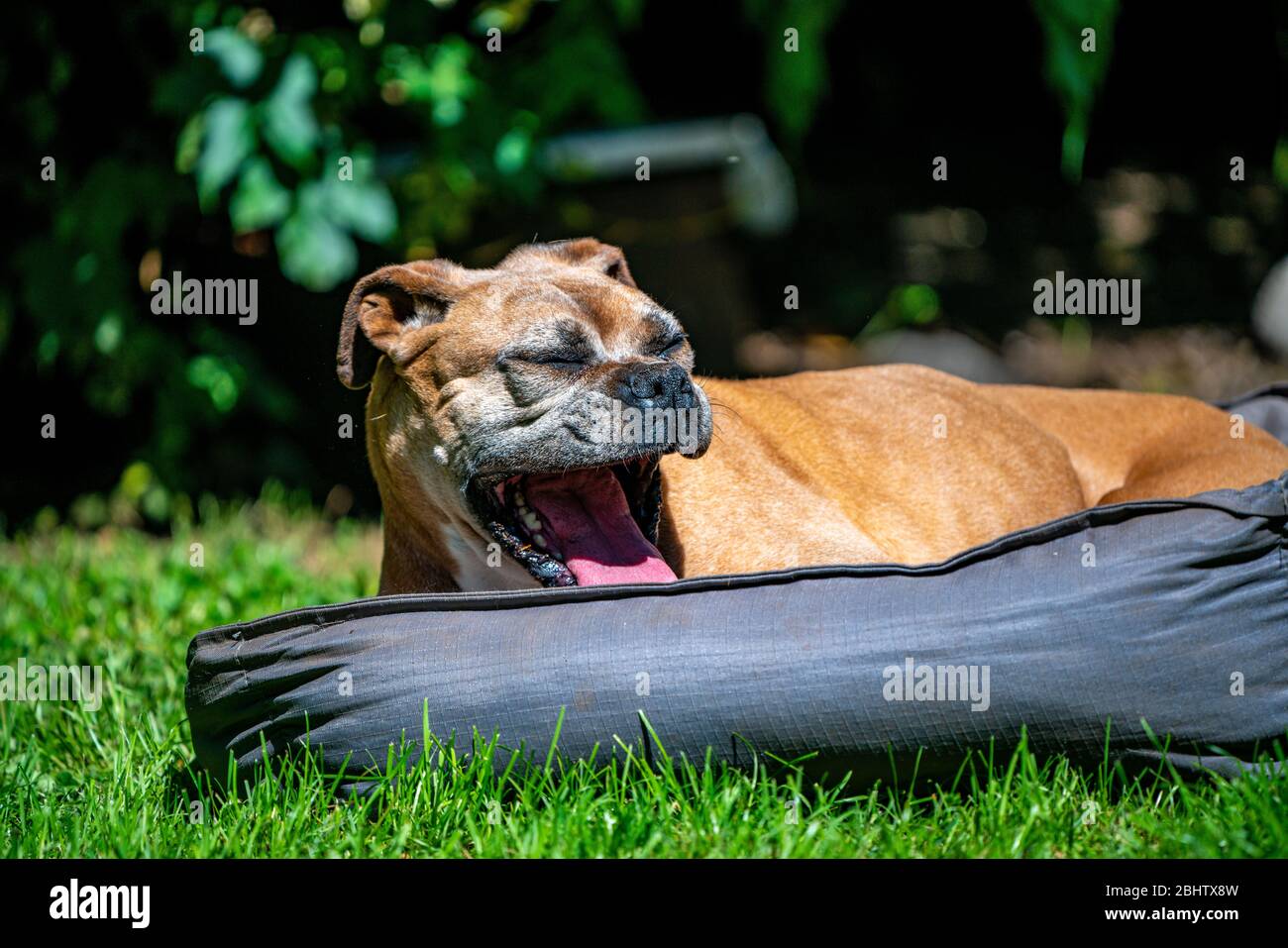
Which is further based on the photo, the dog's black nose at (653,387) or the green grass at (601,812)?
the dog's black nose at (653,387)

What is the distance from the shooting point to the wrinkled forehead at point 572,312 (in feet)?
11.4

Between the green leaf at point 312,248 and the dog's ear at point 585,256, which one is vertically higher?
the green leaf at point 312,248

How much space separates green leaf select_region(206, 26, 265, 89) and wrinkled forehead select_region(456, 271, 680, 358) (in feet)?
8.40

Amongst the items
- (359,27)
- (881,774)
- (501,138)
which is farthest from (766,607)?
(359,27)

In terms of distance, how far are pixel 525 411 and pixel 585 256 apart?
89 centimetres

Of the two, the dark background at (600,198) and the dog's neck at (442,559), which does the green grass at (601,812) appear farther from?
the dark background at (600,198)

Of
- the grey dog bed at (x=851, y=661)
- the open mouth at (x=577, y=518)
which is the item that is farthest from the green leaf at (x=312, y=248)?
the grey dog bed at (x=851, y=661)

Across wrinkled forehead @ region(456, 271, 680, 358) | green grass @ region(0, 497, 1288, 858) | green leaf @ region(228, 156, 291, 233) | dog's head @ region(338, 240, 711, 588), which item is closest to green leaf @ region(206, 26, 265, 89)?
green leaf @ region(228, 156, 291, 233)

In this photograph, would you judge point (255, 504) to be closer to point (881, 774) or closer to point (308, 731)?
point (308, 731)

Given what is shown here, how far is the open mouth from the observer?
3.41m

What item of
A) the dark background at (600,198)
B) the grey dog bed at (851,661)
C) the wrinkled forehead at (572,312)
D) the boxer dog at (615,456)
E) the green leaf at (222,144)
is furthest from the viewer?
the dark background at (600,198)

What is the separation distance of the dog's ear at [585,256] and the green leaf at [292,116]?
1.86 m

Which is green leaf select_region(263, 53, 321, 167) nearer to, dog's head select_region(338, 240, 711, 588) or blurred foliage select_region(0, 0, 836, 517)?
blurred foliage select_region(0, 0, 836, 517)
